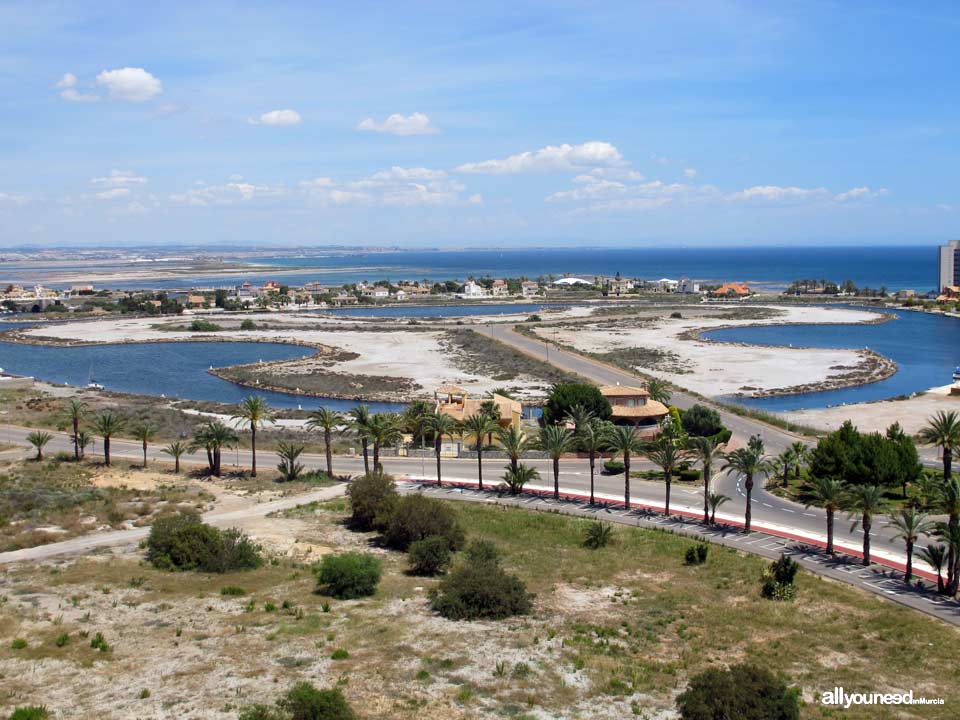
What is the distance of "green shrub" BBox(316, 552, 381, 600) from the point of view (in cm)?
2869

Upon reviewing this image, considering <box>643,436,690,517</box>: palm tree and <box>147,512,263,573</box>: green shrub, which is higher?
<box>643,436,690,517</box>: palm tree

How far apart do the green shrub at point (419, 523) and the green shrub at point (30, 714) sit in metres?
16.8

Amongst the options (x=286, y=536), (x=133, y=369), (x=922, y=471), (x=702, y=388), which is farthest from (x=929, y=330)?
(x=286, y=536)

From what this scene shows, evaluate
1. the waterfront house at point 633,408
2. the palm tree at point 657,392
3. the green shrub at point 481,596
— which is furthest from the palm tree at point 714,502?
the palm tree at point 657,392

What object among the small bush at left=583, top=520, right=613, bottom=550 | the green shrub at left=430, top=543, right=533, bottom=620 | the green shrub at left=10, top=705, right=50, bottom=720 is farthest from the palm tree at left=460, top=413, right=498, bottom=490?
the green shrub at left=10, top=705, right=50, bottom=720

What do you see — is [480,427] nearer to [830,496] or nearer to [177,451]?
[177,451]

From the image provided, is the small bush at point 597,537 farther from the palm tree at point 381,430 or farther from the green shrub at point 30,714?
the green shrub at point 30,714

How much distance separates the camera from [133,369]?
338 ft

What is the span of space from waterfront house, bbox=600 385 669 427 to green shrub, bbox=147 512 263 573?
31.3m

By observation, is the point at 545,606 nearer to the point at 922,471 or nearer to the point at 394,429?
the point at 394,429

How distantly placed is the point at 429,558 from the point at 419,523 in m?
3.19

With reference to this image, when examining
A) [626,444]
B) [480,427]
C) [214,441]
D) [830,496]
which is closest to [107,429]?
[214,441]

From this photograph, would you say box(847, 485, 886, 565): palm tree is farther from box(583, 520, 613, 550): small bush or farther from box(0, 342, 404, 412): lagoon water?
box(0, 342, 404, 412): lagoon water

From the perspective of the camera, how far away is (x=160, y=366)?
106m
